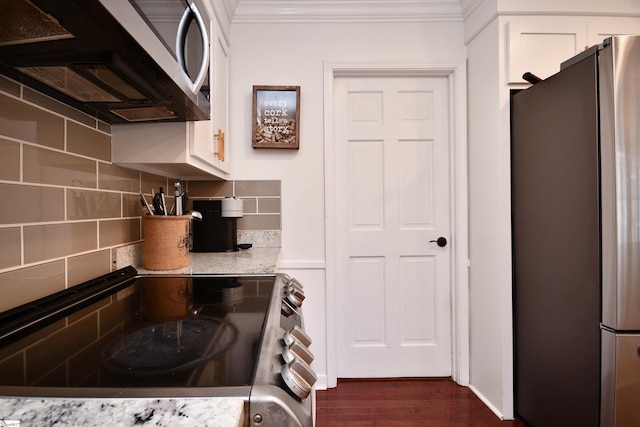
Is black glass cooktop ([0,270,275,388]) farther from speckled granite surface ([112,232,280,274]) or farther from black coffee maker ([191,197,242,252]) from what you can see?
black coffee maker ([191,197,242,252])

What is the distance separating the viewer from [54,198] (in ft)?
2.98

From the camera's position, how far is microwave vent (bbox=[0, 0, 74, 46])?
1.68 feet

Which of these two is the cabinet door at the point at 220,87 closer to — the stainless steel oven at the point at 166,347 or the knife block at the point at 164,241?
the knife block at the point at 164,241

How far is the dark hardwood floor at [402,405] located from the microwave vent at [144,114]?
1.62 meters

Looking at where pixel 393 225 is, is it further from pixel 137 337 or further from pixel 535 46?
pixel 137 337

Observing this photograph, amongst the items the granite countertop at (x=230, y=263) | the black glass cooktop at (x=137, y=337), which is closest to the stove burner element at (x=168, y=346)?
the black glass cooktop at (x=137, y=337)

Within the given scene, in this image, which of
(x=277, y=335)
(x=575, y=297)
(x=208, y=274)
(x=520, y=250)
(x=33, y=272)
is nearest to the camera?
(x=277, y=335)

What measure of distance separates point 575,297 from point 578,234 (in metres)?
0.26

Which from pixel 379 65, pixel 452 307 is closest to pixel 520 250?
pixel 452 307

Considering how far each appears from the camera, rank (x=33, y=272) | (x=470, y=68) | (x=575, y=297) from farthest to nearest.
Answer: (x=470, y=68)
(x=575, y=297)
(x=33, y=272)

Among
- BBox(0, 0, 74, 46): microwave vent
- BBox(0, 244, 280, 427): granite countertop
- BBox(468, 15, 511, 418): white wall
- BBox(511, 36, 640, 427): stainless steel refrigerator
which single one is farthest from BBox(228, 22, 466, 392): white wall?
BBox(0, 244, 280, 427): granite countertop

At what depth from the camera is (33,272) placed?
32.8 inches

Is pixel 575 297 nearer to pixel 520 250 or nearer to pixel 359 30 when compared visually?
pixel 520 250

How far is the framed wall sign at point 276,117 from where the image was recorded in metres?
1.95
